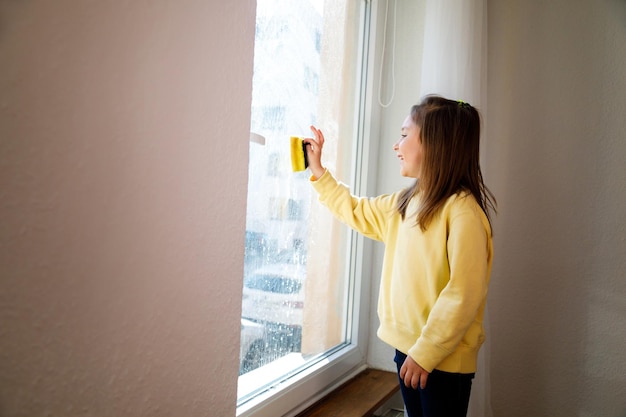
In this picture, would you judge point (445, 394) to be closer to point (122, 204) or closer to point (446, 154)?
point (446, 154)

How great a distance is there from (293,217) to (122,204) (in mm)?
787

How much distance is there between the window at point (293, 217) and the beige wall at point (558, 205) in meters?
0.62

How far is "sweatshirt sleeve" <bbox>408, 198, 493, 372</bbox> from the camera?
3.56 ft

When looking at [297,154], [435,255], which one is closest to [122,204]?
[297,154]

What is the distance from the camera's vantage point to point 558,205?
173 centimetres

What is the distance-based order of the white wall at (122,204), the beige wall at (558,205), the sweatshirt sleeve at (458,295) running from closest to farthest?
the white wall at (122,204) < the sweatshirt sleeve at (458,295) < the beige wall at (558,205)

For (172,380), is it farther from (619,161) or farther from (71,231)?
(619,161)

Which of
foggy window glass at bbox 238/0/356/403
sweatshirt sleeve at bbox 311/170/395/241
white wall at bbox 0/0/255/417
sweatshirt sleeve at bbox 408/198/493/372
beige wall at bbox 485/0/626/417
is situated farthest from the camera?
beige wall at bbox 485/0/626/417

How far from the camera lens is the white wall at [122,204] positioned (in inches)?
18.9

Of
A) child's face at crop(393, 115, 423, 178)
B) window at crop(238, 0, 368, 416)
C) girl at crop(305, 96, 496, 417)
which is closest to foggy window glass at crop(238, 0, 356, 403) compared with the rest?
window at crop(238, 0, 368, 416)

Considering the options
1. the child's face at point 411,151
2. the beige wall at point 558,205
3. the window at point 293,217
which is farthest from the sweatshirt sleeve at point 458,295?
the beige wall at point 558,205

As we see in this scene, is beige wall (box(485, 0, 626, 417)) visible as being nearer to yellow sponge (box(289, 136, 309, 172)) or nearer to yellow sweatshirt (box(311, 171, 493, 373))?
yellow sweatshirt (box(311, 171, 493, 373))

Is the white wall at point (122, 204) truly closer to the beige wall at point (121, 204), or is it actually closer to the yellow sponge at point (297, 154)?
the beige wall at point (121, 204)

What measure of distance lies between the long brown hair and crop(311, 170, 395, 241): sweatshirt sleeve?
0.15 meters
